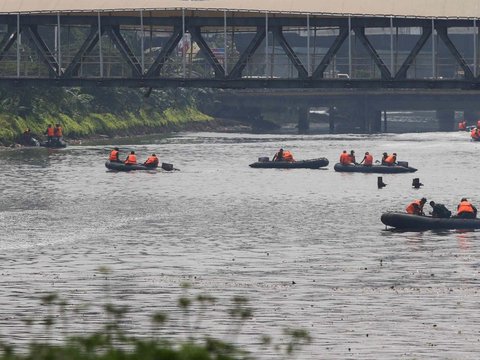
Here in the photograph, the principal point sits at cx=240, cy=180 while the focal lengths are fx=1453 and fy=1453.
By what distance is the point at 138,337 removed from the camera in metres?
39.1

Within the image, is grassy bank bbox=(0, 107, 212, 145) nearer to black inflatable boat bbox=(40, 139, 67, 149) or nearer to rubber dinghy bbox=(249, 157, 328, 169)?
black inflatable boat bbox=(40, 139, 67, 149)

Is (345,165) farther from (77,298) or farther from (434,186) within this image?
(77,298)

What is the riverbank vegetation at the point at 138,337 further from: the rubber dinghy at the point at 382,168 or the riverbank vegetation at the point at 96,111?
the riverbank vegetation at the point at 96,111

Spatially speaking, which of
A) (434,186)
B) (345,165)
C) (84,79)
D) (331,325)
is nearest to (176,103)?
(345,165)

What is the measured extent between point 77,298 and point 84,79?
39.6 metres

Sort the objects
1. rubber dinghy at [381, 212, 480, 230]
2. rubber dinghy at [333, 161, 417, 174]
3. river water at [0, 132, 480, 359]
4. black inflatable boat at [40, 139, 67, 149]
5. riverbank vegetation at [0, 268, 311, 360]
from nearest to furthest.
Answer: riverbank vegetation at [0, 268, 311, 360] → river water at [0, 132, 480, 359] → rubber dinghy at [381, 212, 480, 230] → rubber dinghy at [333, 161, 417, 174] → black inflatable boat at [40, 139, 67, 149]

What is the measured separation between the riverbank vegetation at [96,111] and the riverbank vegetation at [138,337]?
2985 inches

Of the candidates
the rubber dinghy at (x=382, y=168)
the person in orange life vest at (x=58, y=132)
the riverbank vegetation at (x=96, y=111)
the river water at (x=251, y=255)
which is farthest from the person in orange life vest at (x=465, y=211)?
the person in orange life vest at (x=58, y=132)

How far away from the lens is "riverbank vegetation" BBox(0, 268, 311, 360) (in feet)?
70.3

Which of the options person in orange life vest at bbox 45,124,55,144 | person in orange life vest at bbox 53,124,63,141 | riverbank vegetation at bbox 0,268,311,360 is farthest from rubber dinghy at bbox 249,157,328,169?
riverbank vegetation at bbox 0,268,311,360

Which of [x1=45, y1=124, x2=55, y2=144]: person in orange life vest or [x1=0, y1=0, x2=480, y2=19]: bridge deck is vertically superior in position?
[x1=0, y1=0, x2=480, y2=19]: bridge deck

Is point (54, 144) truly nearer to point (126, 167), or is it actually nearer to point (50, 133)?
point (50, 133)

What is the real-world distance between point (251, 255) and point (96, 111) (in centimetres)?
9600

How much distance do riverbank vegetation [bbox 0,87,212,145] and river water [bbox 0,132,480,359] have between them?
17249 mm
